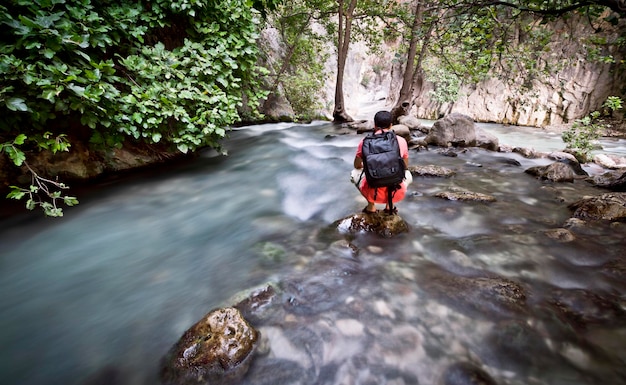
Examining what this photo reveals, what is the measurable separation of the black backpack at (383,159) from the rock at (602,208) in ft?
9.12

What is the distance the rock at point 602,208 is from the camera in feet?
11.5

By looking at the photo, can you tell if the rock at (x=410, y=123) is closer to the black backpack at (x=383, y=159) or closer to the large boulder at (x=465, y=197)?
the large boulder at (x=465, y=197)

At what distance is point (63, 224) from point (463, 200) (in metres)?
6.03

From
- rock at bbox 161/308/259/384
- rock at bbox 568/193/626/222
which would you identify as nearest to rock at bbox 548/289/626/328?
rock at bbox 568/193/626/222

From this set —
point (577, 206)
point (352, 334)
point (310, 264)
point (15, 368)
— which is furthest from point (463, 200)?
point (15, 368)

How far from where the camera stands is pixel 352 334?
2.06 m

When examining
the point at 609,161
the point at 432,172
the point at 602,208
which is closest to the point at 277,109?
the point at 432,172

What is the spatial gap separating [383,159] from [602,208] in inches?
124

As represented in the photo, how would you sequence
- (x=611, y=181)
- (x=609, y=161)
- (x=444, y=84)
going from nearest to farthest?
1. (x=611, y=181)
2. (x=609, y=161)
3. (x=444, y=84)

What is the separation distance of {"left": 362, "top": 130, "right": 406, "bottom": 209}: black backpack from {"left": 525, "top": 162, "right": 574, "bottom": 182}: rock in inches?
169

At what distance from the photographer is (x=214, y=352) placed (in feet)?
6.04

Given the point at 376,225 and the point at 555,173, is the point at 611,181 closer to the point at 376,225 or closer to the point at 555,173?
the point at 555,173

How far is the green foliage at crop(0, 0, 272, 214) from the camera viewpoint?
3.15 m

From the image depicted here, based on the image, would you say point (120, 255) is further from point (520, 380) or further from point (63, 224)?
point (520, 380)
